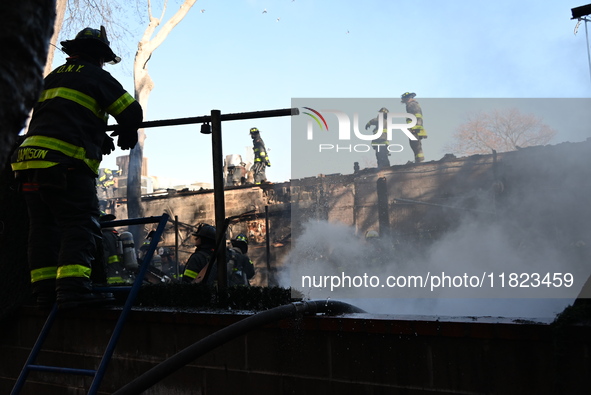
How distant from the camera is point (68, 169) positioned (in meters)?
3.10

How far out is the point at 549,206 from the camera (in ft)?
53.9

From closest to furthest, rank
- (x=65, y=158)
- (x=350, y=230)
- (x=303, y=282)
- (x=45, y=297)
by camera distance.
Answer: (x=65, y=158), (x=45, y=297), (x=350, y=230), (x=303, y=282)

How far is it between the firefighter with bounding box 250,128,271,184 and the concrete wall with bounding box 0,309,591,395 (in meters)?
17.4

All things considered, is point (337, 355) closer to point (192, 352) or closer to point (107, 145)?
point (192, 352)

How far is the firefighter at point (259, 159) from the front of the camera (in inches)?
826

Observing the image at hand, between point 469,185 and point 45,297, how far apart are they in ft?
51.1

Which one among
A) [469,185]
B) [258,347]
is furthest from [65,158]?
[469,185]

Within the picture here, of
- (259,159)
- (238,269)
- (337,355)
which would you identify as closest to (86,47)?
(337,355)

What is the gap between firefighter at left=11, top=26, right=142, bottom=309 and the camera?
3.07 metres

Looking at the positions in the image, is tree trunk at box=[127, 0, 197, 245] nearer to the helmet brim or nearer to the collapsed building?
the collapsed building

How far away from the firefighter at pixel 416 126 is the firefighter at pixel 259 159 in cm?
541

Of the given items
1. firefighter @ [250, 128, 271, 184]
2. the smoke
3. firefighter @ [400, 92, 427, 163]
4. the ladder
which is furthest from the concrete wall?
firefighter @ [250, 128, 271, 184]

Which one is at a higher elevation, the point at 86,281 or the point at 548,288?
the point at 86,281

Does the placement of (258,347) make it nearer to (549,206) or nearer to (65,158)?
(65,158)
